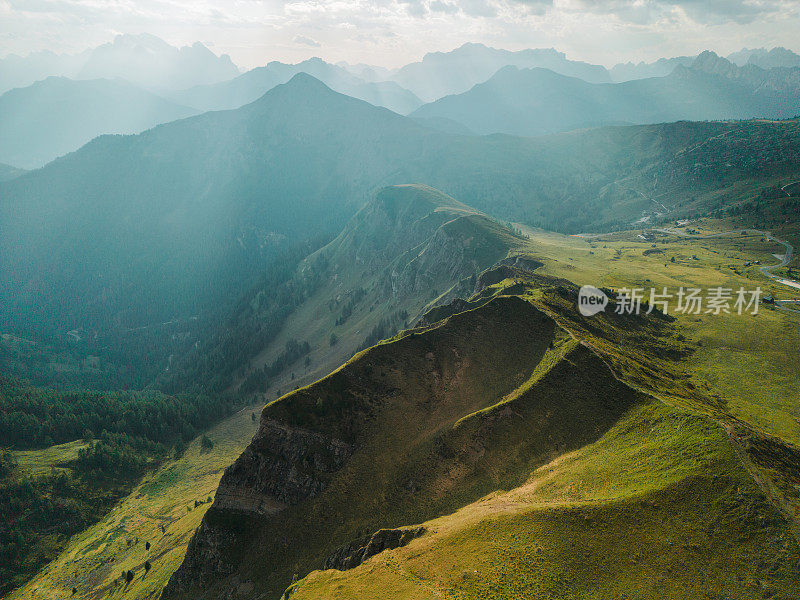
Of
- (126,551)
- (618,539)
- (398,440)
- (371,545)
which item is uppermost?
(618,539)

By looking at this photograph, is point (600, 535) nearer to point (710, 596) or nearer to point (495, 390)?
point (710, 596)

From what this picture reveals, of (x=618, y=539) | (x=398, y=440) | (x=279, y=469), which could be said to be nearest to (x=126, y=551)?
(x=279, y=469)

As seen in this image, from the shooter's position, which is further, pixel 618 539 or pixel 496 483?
pixel 496 483

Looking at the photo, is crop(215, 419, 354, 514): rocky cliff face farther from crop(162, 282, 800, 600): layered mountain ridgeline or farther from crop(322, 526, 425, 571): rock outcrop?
crop(322, 526, 425, 571): rock outcrop

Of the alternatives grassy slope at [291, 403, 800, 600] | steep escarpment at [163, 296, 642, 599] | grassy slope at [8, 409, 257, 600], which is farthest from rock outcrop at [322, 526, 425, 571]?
grassy slope at [8, 409, 257, 600]

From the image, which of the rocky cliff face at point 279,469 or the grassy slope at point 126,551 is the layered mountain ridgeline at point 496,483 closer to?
the rocky cliff face at point 279,469

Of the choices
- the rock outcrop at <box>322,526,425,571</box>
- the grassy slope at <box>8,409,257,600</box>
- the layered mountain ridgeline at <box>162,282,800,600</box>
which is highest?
the layered mountain ridgeline at <box>162,282,800,600</box>

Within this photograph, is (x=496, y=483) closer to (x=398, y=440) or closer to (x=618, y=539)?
(x=398, y=440)
